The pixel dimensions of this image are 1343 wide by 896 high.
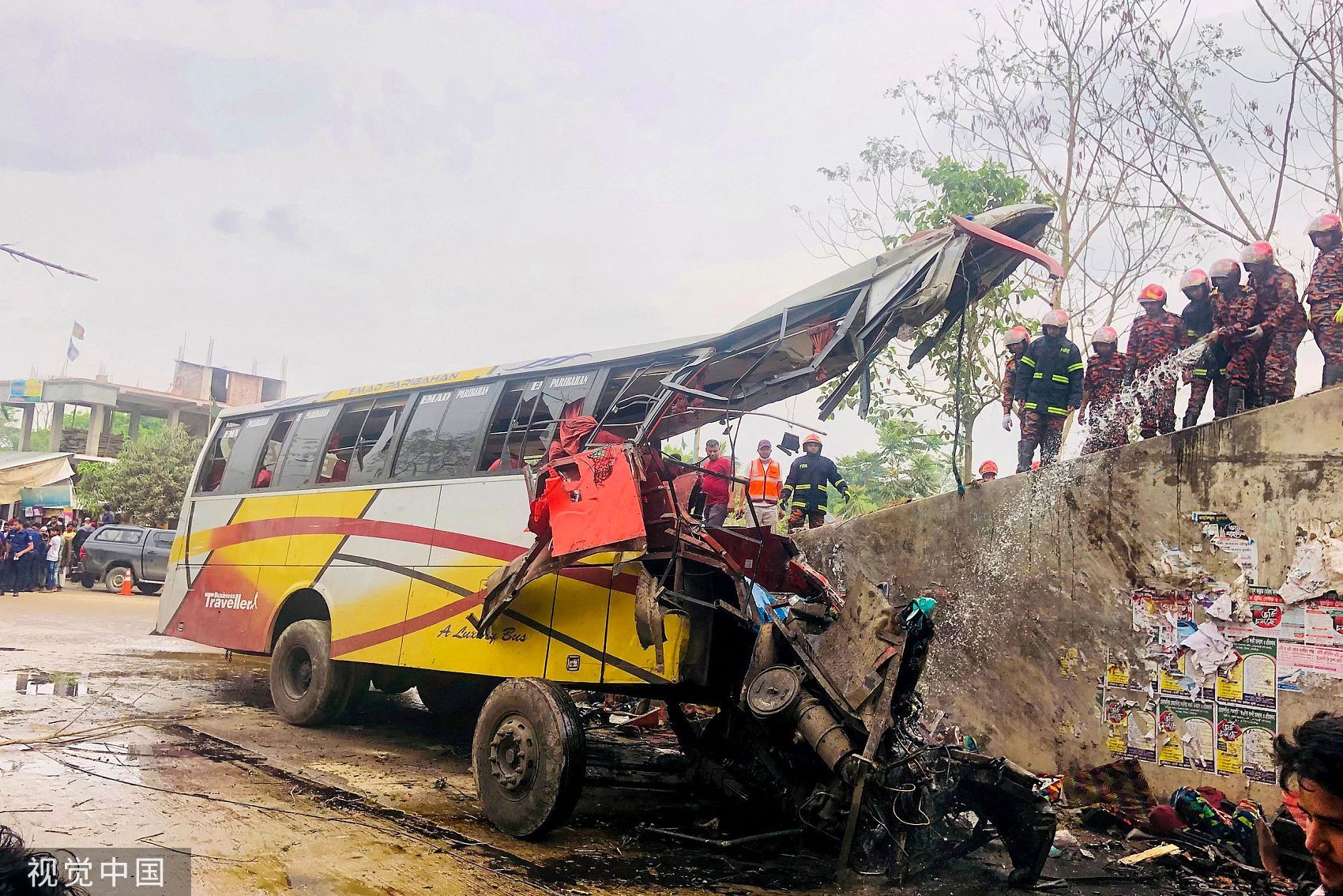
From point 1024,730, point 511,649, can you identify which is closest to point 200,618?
point 511,649

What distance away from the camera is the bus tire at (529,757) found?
4887 mm

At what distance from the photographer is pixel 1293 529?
5348mm

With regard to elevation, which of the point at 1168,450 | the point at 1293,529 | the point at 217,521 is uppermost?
the point at 1168,450

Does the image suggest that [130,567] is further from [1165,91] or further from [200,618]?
[1165,91]

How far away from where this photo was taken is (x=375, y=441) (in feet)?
26.1

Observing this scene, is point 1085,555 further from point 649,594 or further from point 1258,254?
point 649,594

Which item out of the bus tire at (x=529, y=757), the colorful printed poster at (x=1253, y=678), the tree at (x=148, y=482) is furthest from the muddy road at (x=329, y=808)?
the tree at (x=148, y=482)

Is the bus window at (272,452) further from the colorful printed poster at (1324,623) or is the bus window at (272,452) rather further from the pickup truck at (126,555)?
the pickup truck at (126,555)

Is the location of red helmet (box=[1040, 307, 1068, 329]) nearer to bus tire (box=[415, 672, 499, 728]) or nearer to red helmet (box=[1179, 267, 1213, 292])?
red helmet (box=[1179, 267, 1213, 292])

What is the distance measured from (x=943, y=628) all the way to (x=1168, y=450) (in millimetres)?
2242

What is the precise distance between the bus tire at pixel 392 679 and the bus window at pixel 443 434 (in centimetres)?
167

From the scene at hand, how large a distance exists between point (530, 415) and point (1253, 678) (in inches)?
204

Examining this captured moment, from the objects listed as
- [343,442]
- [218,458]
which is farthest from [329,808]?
[218,458]

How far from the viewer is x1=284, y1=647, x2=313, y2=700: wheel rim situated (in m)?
7.96
